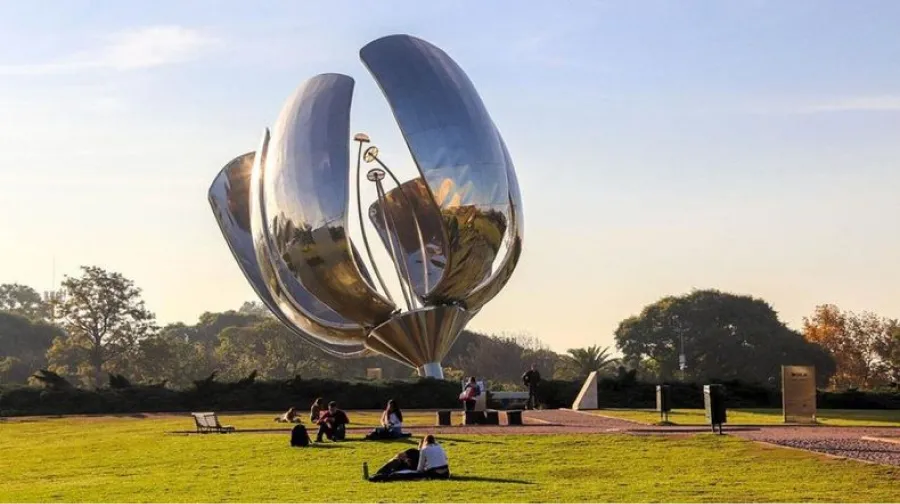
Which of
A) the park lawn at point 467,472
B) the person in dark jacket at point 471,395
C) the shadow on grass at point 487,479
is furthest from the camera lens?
the person in dark jacket at point 471,395

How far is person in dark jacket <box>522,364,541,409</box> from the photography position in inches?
1366

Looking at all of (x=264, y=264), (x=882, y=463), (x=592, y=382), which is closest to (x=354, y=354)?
(x=264, y=264)

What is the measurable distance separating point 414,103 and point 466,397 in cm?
701

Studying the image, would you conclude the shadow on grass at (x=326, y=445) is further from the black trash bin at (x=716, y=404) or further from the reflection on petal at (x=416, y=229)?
the reflection on petal at (x=416, y=229)

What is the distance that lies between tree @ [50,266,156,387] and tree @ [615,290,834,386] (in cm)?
2484

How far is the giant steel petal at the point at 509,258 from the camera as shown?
104 feet

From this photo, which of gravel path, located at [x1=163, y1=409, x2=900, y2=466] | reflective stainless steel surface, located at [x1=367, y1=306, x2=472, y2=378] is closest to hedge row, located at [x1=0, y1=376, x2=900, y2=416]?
reflective stainless steel surface, located at [x1=367, y1=306, x2=472, y2=378]

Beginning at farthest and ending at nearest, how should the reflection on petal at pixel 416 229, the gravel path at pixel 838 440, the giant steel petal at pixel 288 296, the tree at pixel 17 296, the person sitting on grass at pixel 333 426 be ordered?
the tree at pixel 17 296 → the reflection on petal at pixel 416 229 → the giant steel petal at pixel 288 296 → the person sitting on grass at pixel 333 426 → the gravel path at pixel 838 440

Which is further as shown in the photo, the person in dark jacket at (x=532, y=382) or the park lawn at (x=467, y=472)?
the person in dark jacket at (x=532, y=382)

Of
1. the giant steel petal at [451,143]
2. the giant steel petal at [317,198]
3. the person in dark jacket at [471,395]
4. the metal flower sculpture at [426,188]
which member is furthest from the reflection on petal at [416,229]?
the person in dark jacket at [471,395]

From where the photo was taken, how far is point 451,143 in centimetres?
2994

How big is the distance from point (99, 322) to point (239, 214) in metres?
23.9

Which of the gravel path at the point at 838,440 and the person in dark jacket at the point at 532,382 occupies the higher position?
the person in dark jacket at the point at 532,382

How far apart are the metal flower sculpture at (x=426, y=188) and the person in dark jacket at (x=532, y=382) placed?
2347 mm
